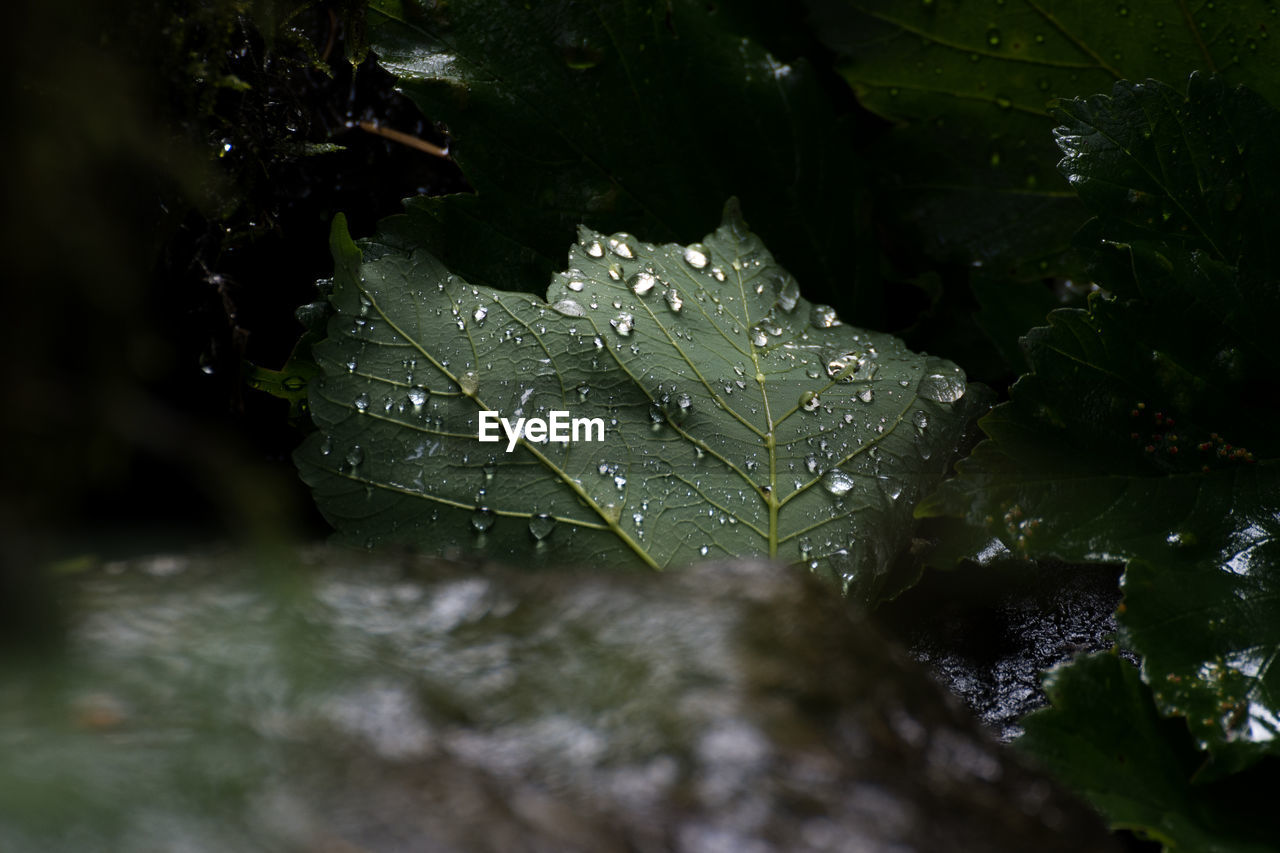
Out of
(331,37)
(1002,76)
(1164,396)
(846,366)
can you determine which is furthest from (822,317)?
(331,37)

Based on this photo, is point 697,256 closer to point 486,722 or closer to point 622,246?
point 622,246

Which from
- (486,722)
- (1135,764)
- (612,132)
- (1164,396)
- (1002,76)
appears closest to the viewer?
(486,722)

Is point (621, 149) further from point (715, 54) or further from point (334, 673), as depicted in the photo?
point (334, 673)

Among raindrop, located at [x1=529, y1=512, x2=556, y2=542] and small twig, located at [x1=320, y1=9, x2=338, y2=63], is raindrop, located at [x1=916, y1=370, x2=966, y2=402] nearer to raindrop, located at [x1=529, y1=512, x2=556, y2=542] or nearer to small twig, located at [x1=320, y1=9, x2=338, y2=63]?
raindrop, located at [x1=529, y1=512, x2=556, y2=542]

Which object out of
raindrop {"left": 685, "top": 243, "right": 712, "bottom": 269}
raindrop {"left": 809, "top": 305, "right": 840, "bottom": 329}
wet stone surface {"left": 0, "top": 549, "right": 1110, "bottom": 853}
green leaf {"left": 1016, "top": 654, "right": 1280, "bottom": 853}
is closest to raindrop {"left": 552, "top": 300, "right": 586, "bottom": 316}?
raindrop {"left": 685, "top": 243, "right": 712, "bottom": 269}

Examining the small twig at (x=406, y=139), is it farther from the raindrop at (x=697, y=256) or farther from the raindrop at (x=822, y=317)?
the raindrop at (x=822, y=317)

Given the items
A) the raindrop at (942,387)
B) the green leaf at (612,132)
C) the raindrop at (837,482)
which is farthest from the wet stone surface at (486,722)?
the green leaf at (612,132)

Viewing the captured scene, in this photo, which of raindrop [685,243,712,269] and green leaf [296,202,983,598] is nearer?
green leaf [296,202,983,598]

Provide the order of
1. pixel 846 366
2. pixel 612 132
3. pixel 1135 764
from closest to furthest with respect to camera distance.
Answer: pixel 1135 764
pixel 846 366
pixel 612 132
